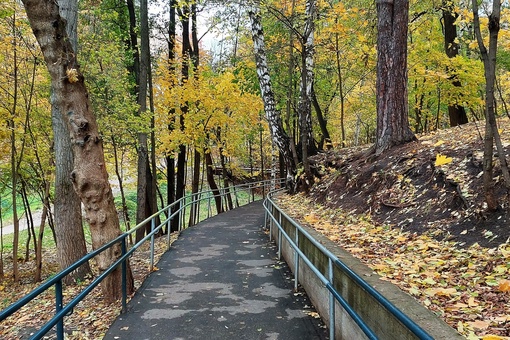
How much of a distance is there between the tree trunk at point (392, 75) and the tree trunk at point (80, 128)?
5.20 metres

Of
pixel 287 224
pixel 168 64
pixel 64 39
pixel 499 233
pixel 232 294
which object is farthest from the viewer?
pixel 168 64

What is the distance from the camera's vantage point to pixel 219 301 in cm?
530

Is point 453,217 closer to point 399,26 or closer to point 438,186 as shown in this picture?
point 438,186

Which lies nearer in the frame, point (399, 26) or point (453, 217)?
point (453, 217)

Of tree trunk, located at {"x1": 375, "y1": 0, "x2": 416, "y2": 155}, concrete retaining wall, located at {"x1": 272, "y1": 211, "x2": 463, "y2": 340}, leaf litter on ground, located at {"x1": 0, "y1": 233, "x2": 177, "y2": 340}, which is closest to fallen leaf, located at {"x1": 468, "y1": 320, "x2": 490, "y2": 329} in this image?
concrete retaining wall, located at {"x1": 272, "y1": 211, "x2": 463, "y2": 340}

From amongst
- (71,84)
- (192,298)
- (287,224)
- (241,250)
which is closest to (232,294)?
(192,298)

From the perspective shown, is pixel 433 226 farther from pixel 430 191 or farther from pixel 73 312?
pixel 73 312

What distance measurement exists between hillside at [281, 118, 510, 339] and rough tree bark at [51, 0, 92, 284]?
4.76m

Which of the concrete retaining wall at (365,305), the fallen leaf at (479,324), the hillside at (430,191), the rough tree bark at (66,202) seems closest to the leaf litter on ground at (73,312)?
the rough tree bark at (66,202)

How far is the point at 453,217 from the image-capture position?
4.64 m

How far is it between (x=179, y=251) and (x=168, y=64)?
1019 centimetres

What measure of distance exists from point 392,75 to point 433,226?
12.6 feet

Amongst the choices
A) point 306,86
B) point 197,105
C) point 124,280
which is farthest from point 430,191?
point 197,105

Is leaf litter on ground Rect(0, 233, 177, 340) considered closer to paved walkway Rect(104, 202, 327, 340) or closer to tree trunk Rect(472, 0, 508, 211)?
paved walkway Rect(104, 202, 327, 340)
